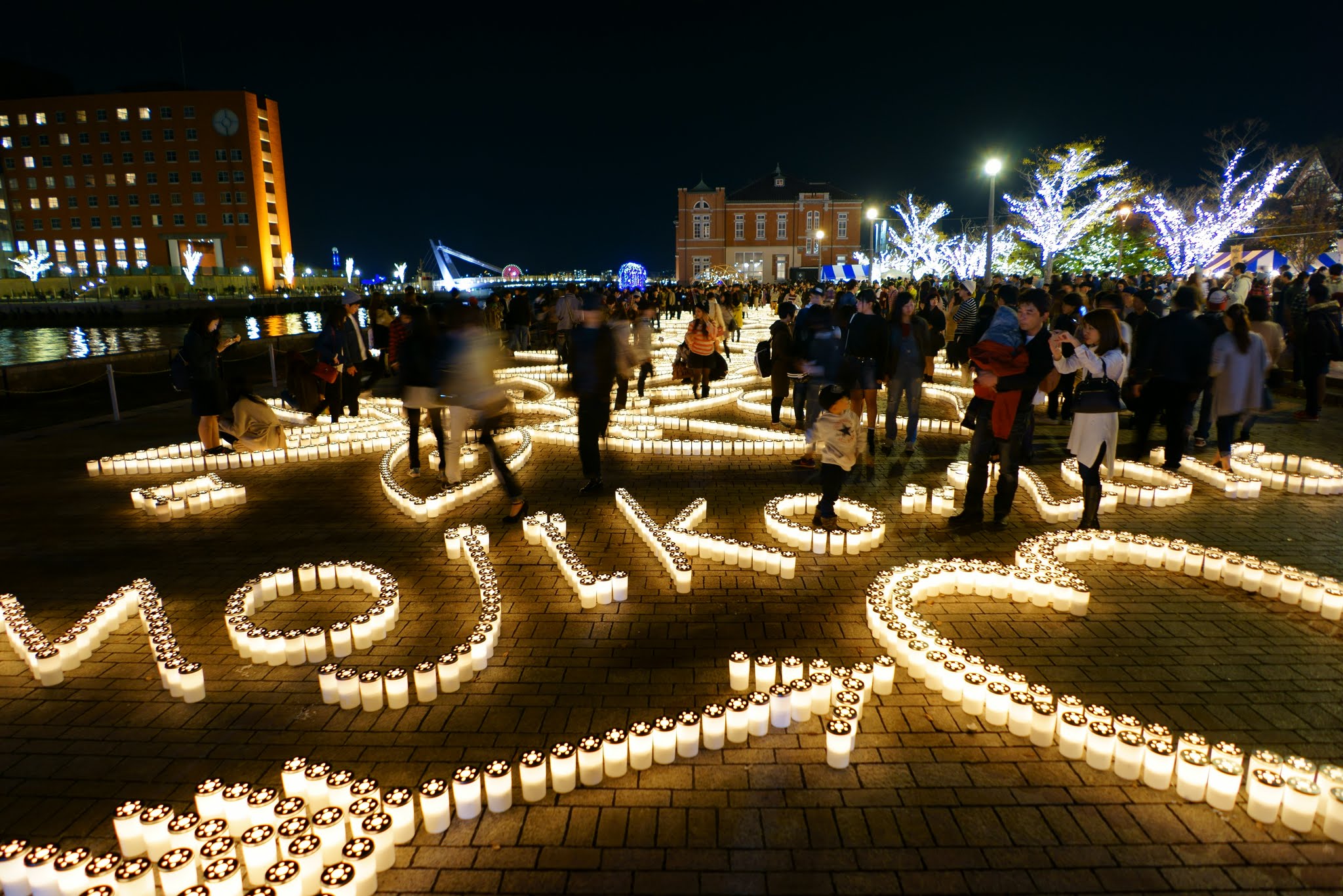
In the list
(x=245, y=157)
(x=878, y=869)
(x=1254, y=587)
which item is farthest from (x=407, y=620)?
(x=245, y=157)

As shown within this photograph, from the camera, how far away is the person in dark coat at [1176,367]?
9102mm

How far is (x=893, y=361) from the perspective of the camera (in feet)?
32.3

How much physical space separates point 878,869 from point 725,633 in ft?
7.66

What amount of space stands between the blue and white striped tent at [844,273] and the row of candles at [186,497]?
32.8 meters

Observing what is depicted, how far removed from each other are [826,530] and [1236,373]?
588cm

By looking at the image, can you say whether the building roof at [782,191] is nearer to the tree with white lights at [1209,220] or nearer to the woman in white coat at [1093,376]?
the tree with white lights at [1209,220]

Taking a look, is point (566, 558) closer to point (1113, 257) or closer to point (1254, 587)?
point (1254, 587)

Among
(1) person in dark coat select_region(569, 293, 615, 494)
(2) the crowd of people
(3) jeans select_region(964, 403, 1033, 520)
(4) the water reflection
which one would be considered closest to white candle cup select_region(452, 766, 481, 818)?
Answer: (2) the crowd of people

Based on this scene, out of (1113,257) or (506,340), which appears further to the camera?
(1113,257)

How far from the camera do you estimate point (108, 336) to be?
4097cm

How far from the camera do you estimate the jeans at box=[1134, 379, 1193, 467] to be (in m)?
9.34

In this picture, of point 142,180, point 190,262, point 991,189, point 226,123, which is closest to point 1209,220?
point 991,189

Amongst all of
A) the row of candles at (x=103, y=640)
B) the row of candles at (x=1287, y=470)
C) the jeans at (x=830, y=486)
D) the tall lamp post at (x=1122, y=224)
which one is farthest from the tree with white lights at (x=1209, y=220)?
the row of candles at (x=103, y=640)

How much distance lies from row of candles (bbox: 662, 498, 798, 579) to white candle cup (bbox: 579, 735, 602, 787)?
301 centimetres
